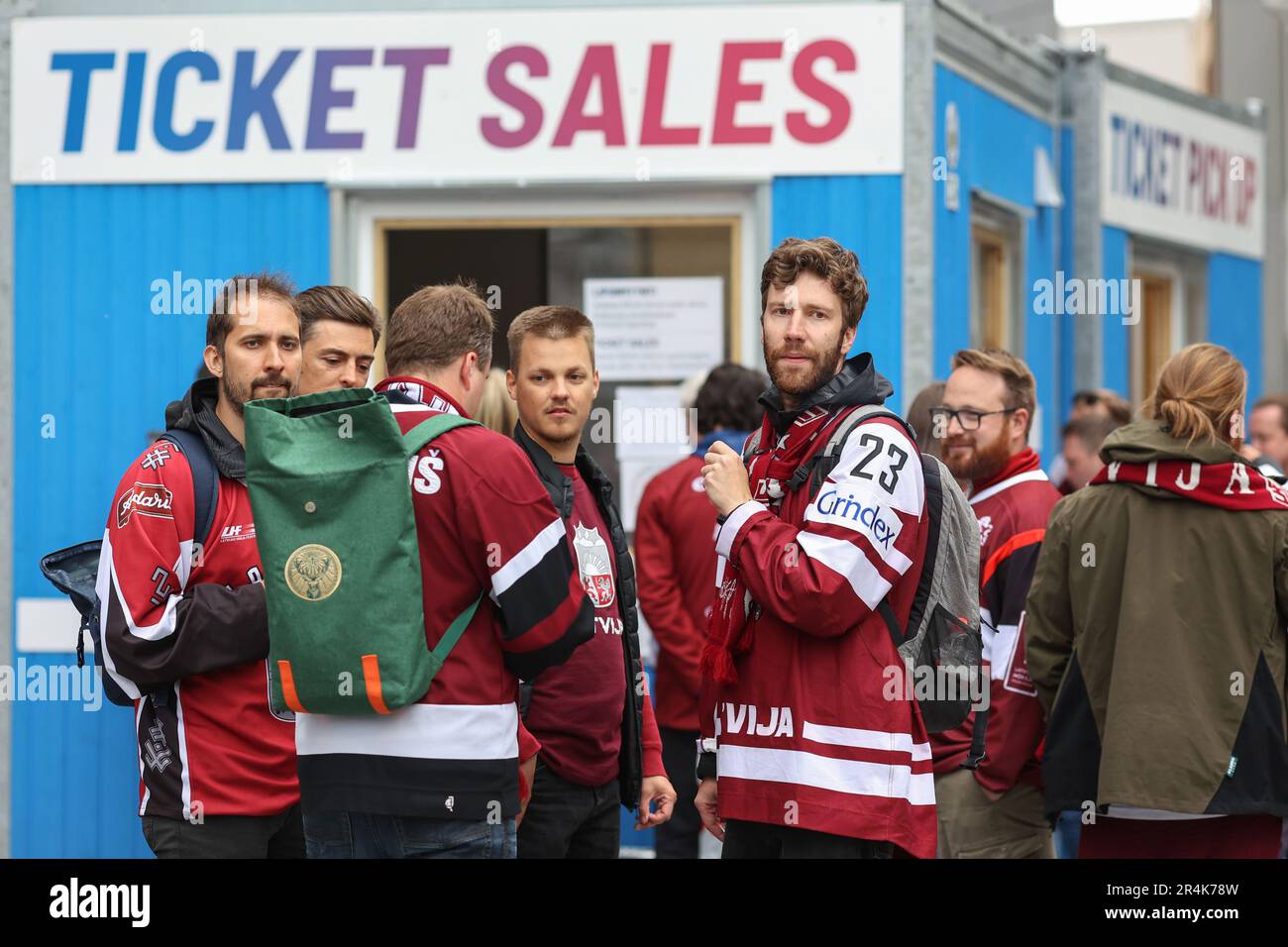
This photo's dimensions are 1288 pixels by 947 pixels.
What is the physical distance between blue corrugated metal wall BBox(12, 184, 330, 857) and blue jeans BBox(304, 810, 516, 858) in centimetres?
431

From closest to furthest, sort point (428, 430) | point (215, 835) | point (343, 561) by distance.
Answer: point (343, 561) < point (428, 430) < point (215, 835)

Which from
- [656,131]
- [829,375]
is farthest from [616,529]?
[656,131]

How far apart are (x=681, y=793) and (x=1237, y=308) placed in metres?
7.34

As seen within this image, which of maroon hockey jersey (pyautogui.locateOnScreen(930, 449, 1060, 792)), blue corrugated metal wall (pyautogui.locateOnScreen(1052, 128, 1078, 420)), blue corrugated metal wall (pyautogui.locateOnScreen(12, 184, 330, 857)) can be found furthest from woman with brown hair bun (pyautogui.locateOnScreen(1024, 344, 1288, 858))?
blue corrugated metal wall (pyautogui.locateOnScreen(1052, 128, 1078, 420))

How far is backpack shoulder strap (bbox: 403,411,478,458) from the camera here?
11.6 ft

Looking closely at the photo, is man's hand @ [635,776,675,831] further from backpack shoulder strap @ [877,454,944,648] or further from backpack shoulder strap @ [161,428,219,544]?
backpack shoulder strap @ [161,428,219,544]

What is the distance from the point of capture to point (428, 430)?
3.57m

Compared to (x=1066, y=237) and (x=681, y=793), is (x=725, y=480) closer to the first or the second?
(x=681, y=793)

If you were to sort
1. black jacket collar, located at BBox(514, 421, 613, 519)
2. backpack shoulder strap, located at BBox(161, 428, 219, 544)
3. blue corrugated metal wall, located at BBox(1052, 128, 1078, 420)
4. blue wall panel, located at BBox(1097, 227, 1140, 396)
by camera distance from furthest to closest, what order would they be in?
1. blue wall panel, located at BBox(1097, 227, 1140, 396)
2. blue corrugated metal wall, located at BBox(1052, 128, 1078, 420)
3. black jacket collar, located at BBox(514, 421, 613, 519)
4. backpack shoulder strap, located at BBox(161, 428, 219, 544)

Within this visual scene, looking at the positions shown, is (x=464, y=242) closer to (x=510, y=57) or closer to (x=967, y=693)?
(x=510, y=57)

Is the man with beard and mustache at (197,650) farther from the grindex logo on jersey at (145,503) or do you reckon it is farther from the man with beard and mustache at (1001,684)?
the man with beard and mustache at (1001,684)

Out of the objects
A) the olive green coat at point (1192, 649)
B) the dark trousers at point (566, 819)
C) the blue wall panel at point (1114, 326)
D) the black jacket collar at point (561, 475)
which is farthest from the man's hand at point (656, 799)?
the blue wall panel at point (1114, 326)

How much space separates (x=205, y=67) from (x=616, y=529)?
13.2 feet

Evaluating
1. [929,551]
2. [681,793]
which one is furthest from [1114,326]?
[929,551]
